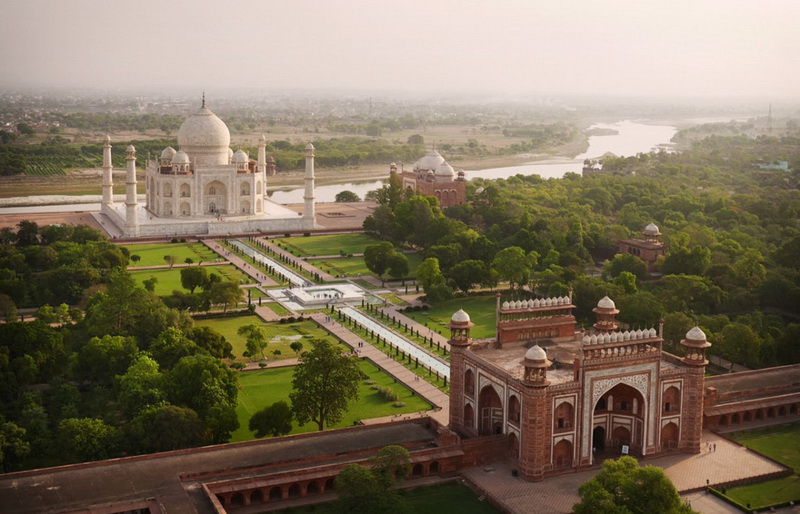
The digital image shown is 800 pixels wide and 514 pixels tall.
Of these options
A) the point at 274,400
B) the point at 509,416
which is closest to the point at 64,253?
the point at 274,400

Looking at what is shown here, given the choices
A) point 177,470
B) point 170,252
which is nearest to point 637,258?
point 170,252

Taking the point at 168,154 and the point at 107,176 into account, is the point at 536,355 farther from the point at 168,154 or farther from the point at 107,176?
the point at 107,176

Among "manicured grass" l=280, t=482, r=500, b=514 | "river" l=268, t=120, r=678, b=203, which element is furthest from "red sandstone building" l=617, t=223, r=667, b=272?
"river" l=268, t=120, r=678, b=203

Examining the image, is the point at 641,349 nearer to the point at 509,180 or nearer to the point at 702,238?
the point at 702,238

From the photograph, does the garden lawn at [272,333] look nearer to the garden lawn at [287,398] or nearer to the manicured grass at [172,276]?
the garden lawn at [287,398]

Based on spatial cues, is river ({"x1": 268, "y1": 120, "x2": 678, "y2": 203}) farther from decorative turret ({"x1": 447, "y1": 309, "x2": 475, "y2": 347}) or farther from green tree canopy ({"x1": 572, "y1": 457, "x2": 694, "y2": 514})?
green tree canopy ({"x1": 572, "y1": 457, "x2": 694, "y2": 514})

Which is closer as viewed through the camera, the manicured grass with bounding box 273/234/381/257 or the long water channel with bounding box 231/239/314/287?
the long water channel with bounding box 231/239/314/287
